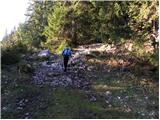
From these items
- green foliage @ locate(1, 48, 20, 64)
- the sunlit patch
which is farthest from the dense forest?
the sunlit patch

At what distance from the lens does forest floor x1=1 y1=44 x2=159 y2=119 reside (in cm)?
1722

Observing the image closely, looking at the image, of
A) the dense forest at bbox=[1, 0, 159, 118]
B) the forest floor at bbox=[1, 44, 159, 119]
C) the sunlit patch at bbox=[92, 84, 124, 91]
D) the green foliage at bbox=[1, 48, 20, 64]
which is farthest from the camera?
the green foliage at bbox=[1, 48, 20, 64]

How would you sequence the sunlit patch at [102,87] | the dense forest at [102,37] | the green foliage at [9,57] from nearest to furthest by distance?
the dense forest at [102,37] → the sunlit patch at [102,87] → the green foliage at [9,57]

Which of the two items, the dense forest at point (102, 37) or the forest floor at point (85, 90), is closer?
the forest floor at point (85, 90)

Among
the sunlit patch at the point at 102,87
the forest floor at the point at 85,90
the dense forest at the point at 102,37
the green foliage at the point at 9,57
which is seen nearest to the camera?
the forest floor at the point at 85,90

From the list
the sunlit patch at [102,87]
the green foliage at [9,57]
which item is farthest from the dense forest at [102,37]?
the sunlit patch at [102,87]

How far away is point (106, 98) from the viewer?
1933cm

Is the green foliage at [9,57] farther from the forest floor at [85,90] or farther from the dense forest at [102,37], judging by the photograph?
the forest floor at [85,90]

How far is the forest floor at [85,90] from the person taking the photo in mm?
17219

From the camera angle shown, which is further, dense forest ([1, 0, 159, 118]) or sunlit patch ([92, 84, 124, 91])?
sunlit patch ([92, 84, 124, 91])

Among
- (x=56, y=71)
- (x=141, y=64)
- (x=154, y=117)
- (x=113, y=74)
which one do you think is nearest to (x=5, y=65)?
(x=56, y=71)

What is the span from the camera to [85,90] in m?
20.7

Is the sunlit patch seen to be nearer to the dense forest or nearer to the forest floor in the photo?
the forest floor

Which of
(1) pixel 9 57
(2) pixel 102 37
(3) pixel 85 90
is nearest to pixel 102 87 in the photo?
(3) pixel 85 90
